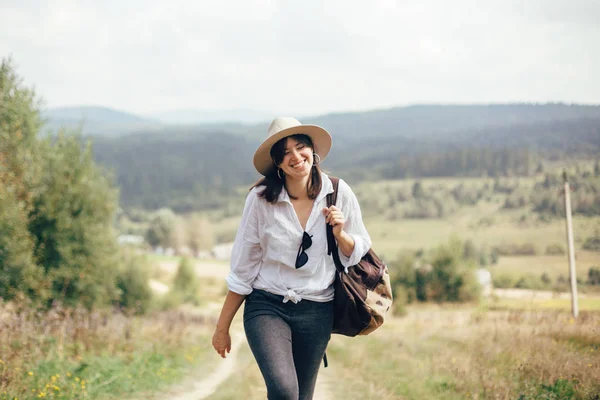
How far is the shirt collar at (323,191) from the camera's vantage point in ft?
12.3

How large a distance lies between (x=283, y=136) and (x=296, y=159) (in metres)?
0.18

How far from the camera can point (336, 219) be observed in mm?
3652

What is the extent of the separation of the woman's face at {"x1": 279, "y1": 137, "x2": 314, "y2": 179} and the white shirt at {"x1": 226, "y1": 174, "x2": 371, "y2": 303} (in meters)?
0.14

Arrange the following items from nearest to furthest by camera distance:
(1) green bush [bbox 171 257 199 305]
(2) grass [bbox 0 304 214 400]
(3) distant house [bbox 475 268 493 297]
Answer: (2) grass [bbox 0 304 214 400] < (3) distant house [bbox 475 268 493 297] < (1) green bush [bbox 171 257 199 305]

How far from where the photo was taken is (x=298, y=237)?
3684mm

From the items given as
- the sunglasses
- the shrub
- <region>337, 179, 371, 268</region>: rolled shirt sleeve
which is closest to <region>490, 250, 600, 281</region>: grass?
the shrub

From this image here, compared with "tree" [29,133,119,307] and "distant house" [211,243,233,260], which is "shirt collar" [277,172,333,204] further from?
"distant house" [211,243,233,260]

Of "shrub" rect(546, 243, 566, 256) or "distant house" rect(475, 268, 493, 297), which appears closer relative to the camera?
"distant house" rect(475, 268, 493, 297)

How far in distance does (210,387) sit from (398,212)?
415 feet

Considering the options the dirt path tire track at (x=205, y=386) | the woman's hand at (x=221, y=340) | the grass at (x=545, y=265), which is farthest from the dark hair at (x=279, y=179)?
the grass at (x=545, y=265)

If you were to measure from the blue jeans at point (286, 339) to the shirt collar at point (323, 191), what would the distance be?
59 centimetres

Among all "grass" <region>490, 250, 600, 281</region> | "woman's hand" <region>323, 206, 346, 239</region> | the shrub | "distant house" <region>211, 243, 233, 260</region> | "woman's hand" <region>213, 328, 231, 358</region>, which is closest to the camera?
"woman's hand" <region>323, 206, 346, 239</region>

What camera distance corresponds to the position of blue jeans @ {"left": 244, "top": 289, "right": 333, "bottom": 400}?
3.45 metres

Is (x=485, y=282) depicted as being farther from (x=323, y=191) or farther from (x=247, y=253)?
(x=247, y=253)
